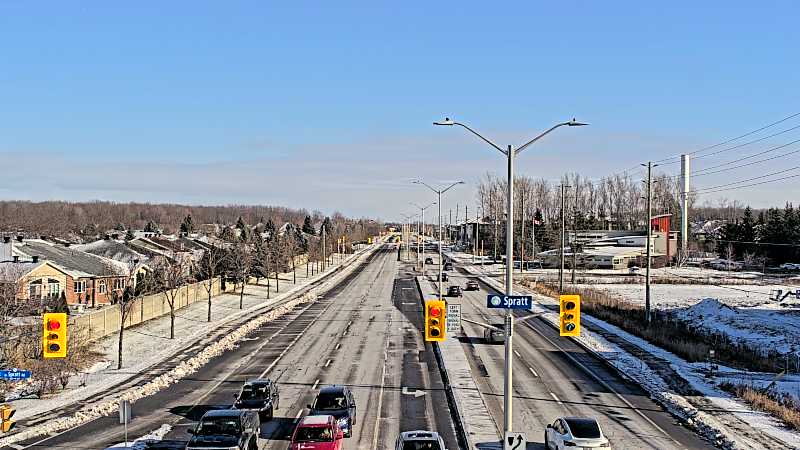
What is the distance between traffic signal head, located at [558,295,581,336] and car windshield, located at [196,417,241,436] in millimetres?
10004

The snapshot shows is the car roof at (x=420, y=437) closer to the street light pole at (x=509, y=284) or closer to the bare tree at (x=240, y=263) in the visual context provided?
the street light pole at (x=509, y=284)

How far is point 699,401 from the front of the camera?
32281 millimetres

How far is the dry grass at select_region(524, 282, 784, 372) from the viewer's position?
43597mm

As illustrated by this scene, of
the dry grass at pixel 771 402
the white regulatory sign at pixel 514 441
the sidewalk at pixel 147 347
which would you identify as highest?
the white regulatory sign at pixel 514 441

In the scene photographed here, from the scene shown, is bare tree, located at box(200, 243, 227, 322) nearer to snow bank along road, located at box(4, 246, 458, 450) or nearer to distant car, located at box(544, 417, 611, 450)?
snow bank along road, located at box(4, 246, 458, 450)

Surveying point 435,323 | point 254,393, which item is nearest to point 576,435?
point 435,323

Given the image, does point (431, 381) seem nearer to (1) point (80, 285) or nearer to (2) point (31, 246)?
(1) point (80, 285)

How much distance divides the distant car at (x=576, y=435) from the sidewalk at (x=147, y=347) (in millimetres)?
19878

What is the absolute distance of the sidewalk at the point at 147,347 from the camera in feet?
109

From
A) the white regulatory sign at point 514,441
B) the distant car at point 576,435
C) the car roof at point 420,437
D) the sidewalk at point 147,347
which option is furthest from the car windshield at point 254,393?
the white regulatory sign at point 514,441

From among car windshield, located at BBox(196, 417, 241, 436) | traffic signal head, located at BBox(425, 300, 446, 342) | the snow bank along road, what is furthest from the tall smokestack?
car windshield, located at BBox(196, 417, 241, 436)

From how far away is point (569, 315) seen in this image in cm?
2342

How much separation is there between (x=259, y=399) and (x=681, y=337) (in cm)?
3318

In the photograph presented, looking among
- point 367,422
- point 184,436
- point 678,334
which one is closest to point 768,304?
point 678,334
